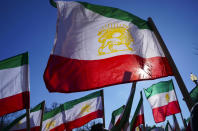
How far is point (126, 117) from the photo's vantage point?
2682mm

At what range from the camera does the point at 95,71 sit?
3.52 metres

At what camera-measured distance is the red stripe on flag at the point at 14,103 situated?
207 inches

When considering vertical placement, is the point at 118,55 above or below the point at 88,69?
above

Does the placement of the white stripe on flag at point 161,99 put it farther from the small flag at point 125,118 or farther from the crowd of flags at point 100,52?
the small flag at point 125,118

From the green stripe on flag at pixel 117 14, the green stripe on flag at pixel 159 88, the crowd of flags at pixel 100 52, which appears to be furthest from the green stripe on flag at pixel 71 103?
the green stripe on flag at pixel 117 14

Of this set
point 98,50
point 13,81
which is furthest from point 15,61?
point 98,50

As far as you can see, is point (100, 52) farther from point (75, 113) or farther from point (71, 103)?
point (71, 103)

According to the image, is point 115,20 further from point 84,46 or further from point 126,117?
point 126,117

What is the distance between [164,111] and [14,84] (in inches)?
284

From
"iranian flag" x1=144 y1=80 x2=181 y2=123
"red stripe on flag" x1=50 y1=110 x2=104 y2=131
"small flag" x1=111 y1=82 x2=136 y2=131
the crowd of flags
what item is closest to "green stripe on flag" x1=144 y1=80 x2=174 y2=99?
"iranian flag" x1=144 y1=80 x2=181 y2=123

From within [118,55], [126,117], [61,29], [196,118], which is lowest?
[196,118]

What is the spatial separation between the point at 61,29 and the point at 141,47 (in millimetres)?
1820

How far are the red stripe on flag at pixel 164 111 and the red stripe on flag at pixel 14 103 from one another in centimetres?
628

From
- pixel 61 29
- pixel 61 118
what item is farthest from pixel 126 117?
pixel 61 118
